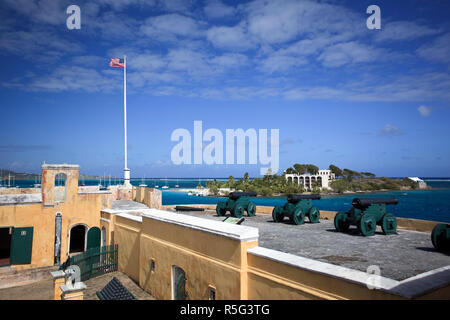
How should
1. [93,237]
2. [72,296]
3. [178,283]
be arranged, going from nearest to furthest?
[72,296] < [178,283] < [93,237]

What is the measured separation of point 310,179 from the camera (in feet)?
466

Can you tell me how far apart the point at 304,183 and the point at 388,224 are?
135222 mm

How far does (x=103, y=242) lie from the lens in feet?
58.4

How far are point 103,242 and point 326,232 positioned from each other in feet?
40.9

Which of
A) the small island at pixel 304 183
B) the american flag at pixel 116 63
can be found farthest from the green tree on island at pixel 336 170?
the american flag at pixel 116 63

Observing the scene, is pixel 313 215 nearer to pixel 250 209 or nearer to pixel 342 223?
pixel 342 223

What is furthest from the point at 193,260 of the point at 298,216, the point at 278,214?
the point at 278,214

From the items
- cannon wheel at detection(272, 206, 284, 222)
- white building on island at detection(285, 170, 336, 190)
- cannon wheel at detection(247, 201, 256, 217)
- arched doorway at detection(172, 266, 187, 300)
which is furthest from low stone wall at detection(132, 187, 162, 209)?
white building on island at detection(285, 170, 336, 190)

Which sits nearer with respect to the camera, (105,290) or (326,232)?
(105,290)

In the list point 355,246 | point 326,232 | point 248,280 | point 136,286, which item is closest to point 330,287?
point 248,280

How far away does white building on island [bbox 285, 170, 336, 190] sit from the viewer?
143 metres

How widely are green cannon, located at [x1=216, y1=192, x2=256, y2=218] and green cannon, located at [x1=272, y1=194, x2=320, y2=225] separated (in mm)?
2499

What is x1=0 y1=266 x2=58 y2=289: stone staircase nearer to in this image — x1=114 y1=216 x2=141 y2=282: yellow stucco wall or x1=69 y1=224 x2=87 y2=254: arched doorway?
x1=69 y1=224 x2=87 y2=254: arched doorway

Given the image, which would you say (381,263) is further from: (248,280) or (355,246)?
(248,280)
